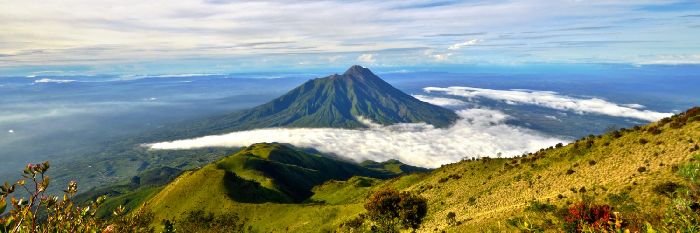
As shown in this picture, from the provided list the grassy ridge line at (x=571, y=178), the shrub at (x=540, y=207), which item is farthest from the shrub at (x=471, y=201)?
the shrub at (x=540, y=207)

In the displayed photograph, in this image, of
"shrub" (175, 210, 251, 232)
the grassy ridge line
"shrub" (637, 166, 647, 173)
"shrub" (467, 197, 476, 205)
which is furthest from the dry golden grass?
"shrub" (175, 210, 251, 232)

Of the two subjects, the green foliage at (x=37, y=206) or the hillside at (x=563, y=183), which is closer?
the green foliage at (x=37, y=206)

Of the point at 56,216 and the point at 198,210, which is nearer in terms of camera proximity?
the point at 56,216

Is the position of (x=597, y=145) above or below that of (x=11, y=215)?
below

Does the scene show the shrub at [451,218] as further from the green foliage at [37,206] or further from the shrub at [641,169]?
the green foliage at [37,206]

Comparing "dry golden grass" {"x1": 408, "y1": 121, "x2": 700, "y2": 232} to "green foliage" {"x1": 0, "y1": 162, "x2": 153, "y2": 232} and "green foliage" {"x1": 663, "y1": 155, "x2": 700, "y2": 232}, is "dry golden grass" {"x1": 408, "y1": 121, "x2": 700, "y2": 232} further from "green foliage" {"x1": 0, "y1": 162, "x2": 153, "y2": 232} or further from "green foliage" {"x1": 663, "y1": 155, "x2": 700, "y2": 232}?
"green foliage" {"x1": 0, "y1": 162, "x2": 153, "y2": 232}

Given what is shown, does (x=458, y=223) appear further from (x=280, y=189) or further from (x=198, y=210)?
(x=280, y=189)

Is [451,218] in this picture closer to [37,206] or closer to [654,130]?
[654,130]

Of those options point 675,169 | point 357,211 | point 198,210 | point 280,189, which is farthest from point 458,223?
point 280,189
